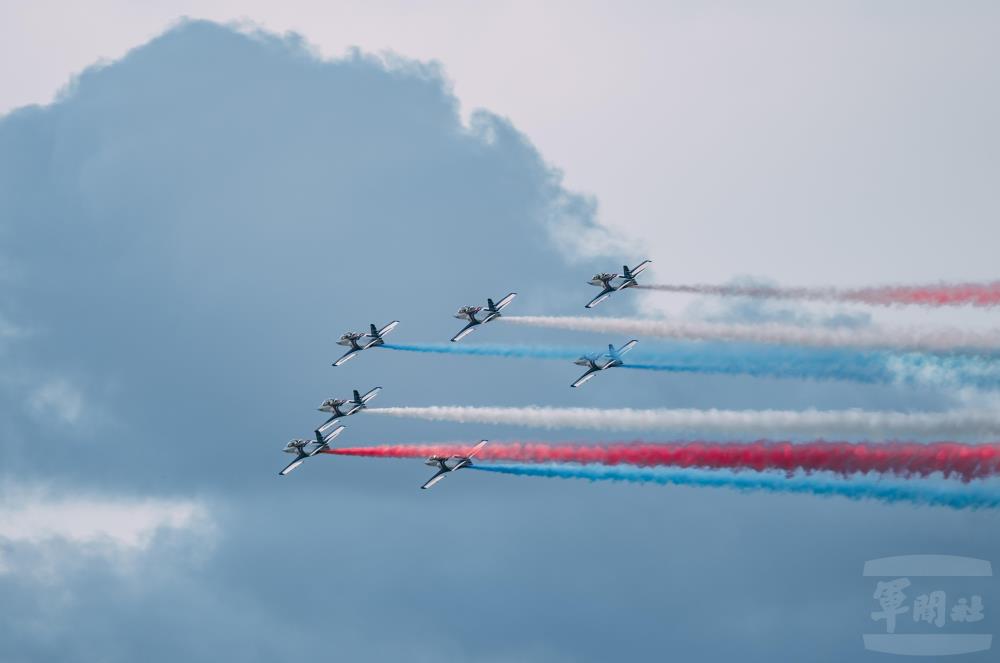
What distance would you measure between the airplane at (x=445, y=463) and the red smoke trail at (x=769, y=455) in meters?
0.42

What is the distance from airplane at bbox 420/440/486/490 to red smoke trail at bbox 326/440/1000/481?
0.42 metres

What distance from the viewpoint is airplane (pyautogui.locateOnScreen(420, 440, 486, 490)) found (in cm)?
14062

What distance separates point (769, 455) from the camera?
402 feet

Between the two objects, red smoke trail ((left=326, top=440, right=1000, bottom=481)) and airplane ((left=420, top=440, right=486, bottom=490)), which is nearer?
red smoke trail ((left=326, top=440, right=1000, bottom=481))

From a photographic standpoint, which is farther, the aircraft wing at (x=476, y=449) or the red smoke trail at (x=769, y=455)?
the aircraft wing at (x=476, y=449)

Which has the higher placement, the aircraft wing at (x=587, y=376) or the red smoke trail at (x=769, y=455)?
the aircraft wing at (x=587, y=376)

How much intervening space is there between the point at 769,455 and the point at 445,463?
1021 inches

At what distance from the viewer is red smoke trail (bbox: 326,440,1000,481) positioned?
11331 centimetres

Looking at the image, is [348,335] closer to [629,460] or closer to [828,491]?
[629,460]

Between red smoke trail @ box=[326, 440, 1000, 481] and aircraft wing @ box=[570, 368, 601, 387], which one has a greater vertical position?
aircraft wing @ box=[570, 368, 601, 387]

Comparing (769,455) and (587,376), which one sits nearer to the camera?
(769,455)

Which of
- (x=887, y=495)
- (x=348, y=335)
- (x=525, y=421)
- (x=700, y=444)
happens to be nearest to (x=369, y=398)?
(x=348, y=335)

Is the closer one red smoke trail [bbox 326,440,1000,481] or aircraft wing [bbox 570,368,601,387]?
red smoke trail [bbox 326,440,1000,481]

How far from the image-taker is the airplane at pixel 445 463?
140625 mm
